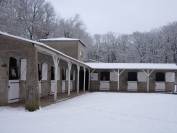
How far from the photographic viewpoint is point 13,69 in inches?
545

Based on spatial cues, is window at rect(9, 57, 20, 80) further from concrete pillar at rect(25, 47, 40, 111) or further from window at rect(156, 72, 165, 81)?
window at rect(156, 72, 165, 81)

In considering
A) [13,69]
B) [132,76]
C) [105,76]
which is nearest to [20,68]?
[13,69]

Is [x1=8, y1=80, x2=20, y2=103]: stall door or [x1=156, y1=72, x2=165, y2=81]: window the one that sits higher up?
[x1=156, y1=72, x2=165, y2=81]: window

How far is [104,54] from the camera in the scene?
59.8 meters

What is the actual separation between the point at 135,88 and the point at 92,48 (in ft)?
106

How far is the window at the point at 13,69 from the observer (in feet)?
44.3

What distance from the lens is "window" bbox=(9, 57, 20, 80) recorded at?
44.3 feet

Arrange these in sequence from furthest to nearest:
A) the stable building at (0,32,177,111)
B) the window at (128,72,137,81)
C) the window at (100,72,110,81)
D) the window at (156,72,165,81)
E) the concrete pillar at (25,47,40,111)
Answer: the window at (100,72,110,81), the window at (128,72,137,81), the window at (156,72,165,81), the stable building at (0,32,177,111), the concrete pillar at (25,47,40,111)

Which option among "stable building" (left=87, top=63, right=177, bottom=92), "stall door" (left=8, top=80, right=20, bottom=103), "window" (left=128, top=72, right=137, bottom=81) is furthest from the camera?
"window" (left=128, top=72, right=137, bottom=81)

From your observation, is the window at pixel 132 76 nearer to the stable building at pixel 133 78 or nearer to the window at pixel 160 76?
the stable building at pixel 133 78

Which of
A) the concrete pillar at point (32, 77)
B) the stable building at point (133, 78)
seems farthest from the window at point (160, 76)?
the concrete pillar at point (32, 77)

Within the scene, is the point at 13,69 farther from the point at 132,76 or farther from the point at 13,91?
the point at 132,76

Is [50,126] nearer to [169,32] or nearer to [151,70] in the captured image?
[151,70]

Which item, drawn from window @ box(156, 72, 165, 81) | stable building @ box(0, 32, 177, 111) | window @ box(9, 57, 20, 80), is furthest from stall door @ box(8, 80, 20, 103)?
window @ box(156, 72, 165, 81)
